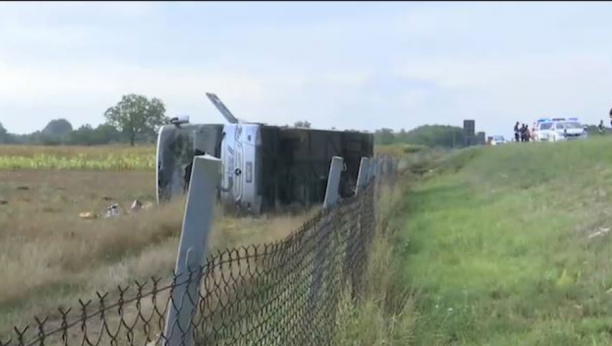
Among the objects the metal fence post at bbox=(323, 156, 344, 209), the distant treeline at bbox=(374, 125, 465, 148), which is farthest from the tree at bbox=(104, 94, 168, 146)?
the distant treeline at bbox=(374, 125, 465, 148)

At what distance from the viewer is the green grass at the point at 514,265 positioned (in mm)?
6992

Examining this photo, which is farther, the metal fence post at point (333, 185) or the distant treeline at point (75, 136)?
the distant treeline at point (75, 136)

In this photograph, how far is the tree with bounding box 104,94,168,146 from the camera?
13.3 meters

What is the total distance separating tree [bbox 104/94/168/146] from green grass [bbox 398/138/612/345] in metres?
4.62

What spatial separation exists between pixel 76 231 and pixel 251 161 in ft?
19.1

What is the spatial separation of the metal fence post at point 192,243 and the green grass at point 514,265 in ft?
12.7

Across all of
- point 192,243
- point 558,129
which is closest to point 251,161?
point 192,243

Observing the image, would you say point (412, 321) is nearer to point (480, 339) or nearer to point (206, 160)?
point (480, 339)

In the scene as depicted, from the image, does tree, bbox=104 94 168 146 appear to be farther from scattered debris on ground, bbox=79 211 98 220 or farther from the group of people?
the group of people

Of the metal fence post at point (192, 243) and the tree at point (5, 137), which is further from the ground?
the tree at point (5, 137)

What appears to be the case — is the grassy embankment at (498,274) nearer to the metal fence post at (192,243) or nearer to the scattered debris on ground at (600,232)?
the scattered debris on ground at (600,232)

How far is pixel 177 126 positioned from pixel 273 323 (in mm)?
14974

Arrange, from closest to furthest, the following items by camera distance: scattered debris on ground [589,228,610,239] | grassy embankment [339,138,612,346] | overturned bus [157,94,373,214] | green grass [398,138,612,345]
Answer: grassy embankment [339,138,612,346], green grass [398,138,612,345], scattered debris on ground [589,228,610,239], overturned bus [157,94,373,214]

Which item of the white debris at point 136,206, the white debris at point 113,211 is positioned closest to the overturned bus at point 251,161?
the white debris at point 136,206
